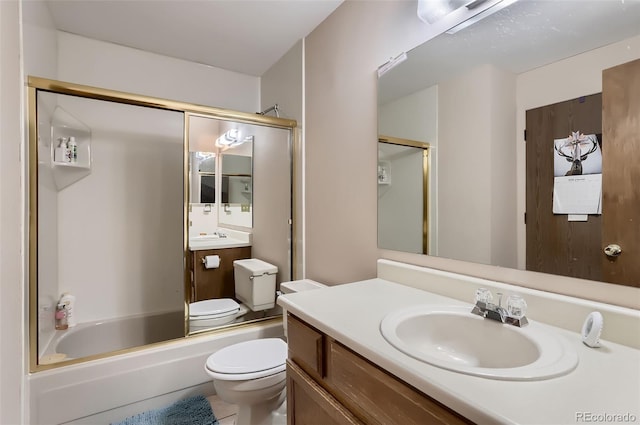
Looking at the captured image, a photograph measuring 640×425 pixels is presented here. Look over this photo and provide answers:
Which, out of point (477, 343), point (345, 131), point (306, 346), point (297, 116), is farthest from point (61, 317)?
point (477, 343)

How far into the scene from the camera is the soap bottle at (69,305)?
2096 mm

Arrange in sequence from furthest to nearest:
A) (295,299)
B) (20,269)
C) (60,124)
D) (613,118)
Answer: (60,124) → (20,269) → (295,299) → (613,118)

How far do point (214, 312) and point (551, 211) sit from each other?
2007mm

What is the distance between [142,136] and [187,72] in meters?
0.65

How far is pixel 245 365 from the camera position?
1.45m

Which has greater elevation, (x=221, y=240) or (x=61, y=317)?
(x=221, y=240)

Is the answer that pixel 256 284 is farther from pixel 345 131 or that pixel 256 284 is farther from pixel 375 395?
pixel 375 395

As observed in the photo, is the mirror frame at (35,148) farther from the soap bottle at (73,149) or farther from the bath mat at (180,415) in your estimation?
the soap bottle at (73,149)

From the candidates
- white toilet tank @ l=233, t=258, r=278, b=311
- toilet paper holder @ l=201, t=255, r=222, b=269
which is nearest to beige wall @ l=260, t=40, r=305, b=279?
white toilet tank @ l=233, t=258, r=278, b=311

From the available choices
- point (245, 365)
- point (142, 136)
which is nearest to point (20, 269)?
point (245, 365)

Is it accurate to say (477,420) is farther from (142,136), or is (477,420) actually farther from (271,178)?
(142,136)

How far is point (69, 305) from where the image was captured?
211 centimetres

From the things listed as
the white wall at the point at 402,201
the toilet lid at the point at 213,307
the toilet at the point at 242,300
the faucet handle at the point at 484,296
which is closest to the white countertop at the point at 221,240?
the toilet at the point at 242,300

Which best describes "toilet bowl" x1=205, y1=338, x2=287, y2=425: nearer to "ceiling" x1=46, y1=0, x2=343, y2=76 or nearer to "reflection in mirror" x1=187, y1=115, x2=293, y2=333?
"reflection in mirror" x1=187, y1=115, x2=293, y2=333
